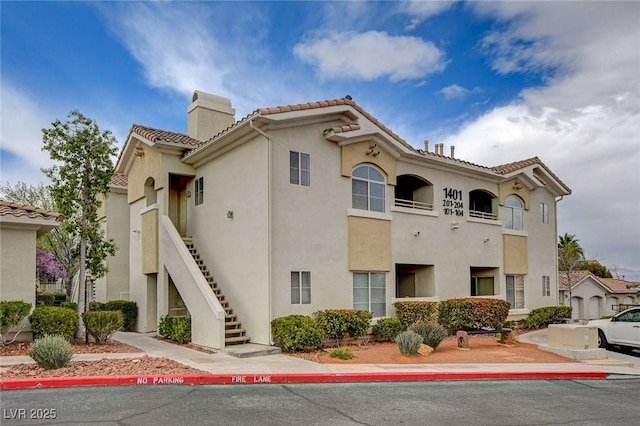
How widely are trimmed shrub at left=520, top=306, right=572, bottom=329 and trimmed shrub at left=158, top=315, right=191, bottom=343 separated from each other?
14.7m

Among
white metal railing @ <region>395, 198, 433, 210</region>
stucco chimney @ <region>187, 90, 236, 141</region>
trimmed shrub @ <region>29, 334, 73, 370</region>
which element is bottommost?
trimmed shrub @ <region>29, 334, 73, 370</region>

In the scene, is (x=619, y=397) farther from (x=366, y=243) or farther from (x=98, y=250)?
(x=98, y=250)

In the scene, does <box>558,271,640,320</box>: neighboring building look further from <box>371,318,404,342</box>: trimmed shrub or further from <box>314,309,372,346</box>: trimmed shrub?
<box>314,309,372,346</box>: trimmed shrub

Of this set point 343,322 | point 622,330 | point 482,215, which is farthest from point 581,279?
point 343,322

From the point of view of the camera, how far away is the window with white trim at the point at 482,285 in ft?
74.6

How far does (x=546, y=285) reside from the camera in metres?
24.8

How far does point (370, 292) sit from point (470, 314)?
4161 mm

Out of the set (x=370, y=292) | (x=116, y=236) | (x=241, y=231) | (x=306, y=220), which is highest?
(x=306, y=220)

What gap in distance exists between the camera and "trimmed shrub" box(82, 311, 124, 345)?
15.1m

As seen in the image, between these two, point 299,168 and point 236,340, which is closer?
point 236,340

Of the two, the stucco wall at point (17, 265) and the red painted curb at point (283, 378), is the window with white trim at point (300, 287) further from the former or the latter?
the stucco wall at point (17, 265)

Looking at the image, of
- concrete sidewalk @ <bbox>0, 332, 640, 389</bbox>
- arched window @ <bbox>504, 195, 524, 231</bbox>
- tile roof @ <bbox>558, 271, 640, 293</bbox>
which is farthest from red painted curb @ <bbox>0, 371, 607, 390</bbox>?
tile roof @ <bbox>558, 271, 640, 293</bbox>

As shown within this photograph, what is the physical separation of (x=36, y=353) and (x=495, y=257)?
59.2 ft

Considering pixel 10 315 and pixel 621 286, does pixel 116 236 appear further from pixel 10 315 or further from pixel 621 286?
pixel 621 286
